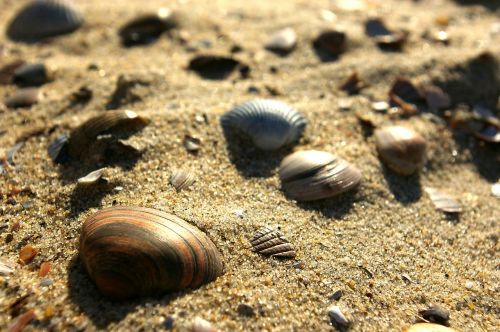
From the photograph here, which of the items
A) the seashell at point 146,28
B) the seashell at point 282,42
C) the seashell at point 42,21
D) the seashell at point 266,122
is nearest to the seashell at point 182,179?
the seashell at point 266,122

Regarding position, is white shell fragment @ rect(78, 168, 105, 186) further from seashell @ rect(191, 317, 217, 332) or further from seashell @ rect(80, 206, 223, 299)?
seashell @ rect(191, 317, 217, 332)

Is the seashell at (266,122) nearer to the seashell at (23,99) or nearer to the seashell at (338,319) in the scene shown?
the seashell at (338,319)

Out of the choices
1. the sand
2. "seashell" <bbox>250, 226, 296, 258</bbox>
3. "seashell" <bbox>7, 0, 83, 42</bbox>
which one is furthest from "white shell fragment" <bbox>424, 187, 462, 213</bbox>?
"seashell" <bbox>7, 0, 83, 42</bbox>

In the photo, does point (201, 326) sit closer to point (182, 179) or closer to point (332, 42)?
point (182, 179)

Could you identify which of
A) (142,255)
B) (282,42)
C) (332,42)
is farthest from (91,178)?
(332,42)

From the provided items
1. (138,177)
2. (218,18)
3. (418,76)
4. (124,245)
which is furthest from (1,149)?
(418,76)

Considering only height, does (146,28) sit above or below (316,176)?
above
